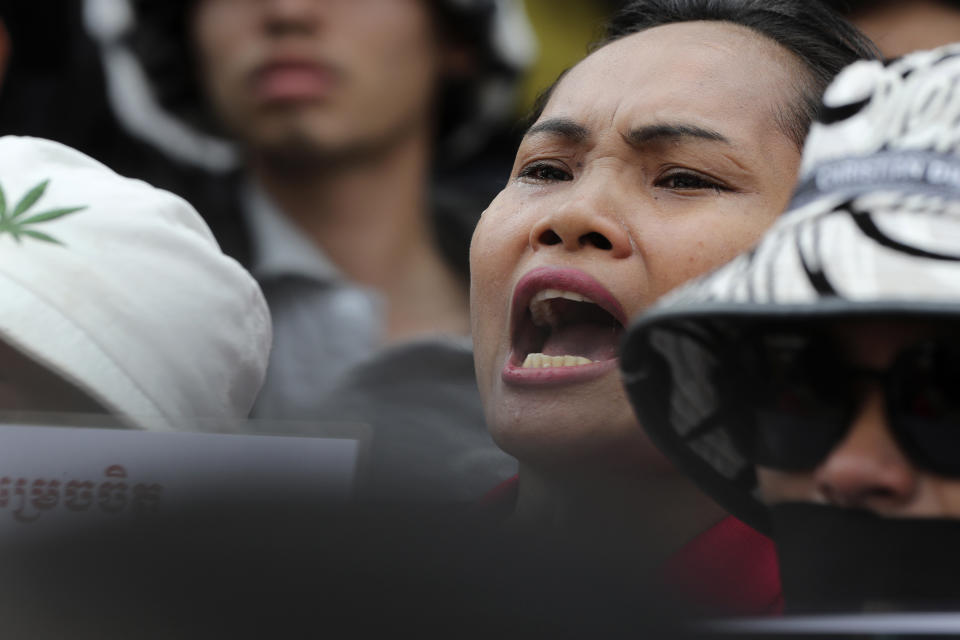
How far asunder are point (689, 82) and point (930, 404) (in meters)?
0.68

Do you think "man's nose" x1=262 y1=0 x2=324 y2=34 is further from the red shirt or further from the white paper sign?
the white paper sign

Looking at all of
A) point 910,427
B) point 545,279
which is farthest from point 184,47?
point 910,427

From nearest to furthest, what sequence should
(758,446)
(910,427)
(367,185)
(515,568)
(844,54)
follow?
(515,568) < (910,427) < (758,446) < (844,54) < (367,185)

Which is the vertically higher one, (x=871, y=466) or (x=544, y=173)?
(x=544, y=173)

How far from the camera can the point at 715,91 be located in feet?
5.69

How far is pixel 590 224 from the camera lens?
1628mm

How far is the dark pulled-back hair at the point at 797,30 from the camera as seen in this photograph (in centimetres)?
180

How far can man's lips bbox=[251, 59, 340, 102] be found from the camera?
3348mm

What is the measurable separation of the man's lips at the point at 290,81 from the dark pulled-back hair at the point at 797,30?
1390mm

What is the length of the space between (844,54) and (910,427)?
0.85 metres

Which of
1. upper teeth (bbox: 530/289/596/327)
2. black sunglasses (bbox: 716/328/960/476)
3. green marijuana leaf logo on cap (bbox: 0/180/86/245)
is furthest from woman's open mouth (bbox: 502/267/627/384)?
green marijuana leaf logo on cap (bbox: 0/180/86/245)

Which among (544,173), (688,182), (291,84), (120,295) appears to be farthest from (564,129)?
(291,84)

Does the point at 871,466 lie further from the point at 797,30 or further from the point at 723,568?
the point at 797,30

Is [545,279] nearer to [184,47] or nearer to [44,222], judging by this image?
[44,222]
